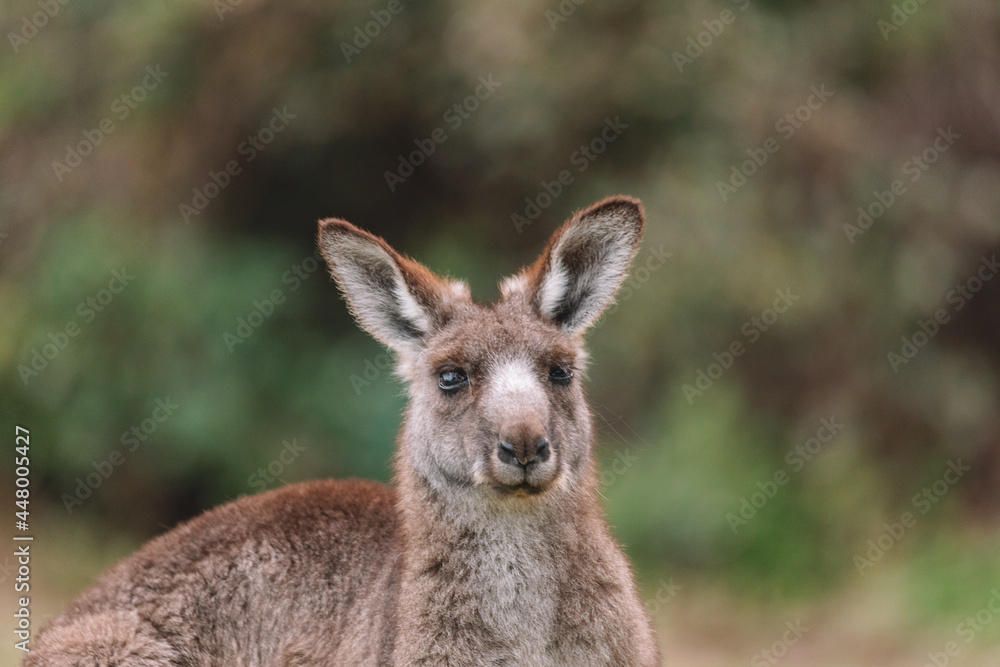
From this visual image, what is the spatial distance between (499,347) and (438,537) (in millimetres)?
917

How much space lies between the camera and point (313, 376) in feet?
31.9

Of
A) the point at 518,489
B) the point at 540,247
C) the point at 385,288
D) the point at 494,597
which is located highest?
the point at 540,247

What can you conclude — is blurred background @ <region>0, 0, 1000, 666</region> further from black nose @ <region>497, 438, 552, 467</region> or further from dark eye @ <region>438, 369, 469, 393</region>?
black nose @ <region>497, 438, 552, 467</region>

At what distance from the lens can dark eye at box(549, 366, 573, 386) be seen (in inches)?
207

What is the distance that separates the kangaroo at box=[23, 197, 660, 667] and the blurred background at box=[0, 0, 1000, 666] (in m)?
3.70

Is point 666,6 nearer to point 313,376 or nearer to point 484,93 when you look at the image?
point 484,93

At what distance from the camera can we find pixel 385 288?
18.2 feet

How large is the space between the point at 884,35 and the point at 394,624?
739cm

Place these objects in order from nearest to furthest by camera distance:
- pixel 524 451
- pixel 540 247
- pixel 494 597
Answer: pixel 524 451, pixel 494 597, pixel 540 247

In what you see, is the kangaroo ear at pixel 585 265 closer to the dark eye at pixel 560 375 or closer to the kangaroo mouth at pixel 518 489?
the dark eye at pixel 560 375

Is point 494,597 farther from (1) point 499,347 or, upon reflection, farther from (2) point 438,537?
(1) point 499,347

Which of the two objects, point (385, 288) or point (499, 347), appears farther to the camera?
point (385, 288)

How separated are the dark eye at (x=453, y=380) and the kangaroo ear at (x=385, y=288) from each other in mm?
382

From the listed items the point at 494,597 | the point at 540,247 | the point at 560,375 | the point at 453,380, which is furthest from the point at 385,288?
the point at 540,247
